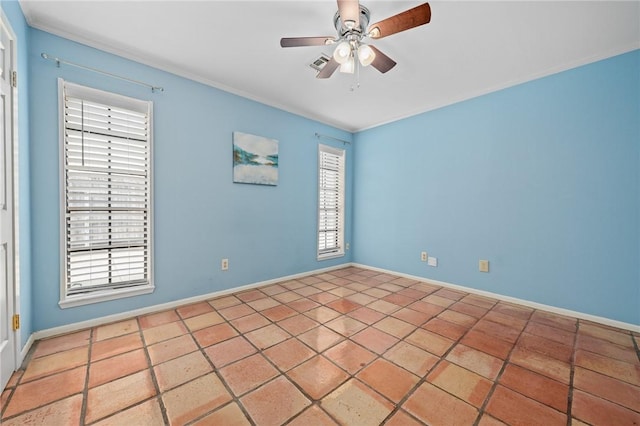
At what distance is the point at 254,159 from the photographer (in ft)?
11.0

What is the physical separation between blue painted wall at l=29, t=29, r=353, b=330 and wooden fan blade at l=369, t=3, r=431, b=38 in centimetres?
205

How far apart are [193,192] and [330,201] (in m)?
2.34

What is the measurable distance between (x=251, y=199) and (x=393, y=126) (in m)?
2.58

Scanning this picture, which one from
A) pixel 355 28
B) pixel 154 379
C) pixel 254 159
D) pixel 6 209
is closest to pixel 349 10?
pixel 355 28

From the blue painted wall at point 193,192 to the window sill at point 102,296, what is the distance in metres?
0.05

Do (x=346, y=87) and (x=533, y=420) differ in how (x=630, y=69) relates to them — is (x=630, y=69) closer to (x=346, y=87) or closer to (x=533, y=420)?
(x=346, y=87)

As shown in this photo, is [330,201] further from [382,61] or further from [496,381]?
[496,381]

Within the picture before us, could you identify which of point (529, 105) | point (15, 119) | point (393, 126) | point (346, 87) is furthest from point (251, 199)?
point (529, 105)

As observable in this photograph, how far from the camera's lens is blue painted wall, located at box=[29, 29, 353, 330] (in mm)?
2092

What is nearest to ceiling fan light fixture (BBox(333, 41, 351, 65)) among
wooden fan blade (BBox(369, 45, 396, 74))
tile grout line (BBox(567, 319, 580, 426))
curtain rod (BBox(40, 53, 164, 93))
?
wooden fan blade (BBox(369, 45, 396, 74))

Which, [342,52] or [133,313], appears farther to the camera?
[133,313]

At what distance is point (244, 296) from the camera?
3113 mm

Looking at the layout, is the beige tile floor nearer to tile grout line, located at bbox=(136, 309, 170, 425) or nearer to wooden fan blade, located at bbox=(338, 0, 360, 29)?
tile grout line, located at bbox=(136, 309, 170, 425)

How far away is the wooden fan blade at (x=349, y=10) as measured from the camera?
60.9 inches
